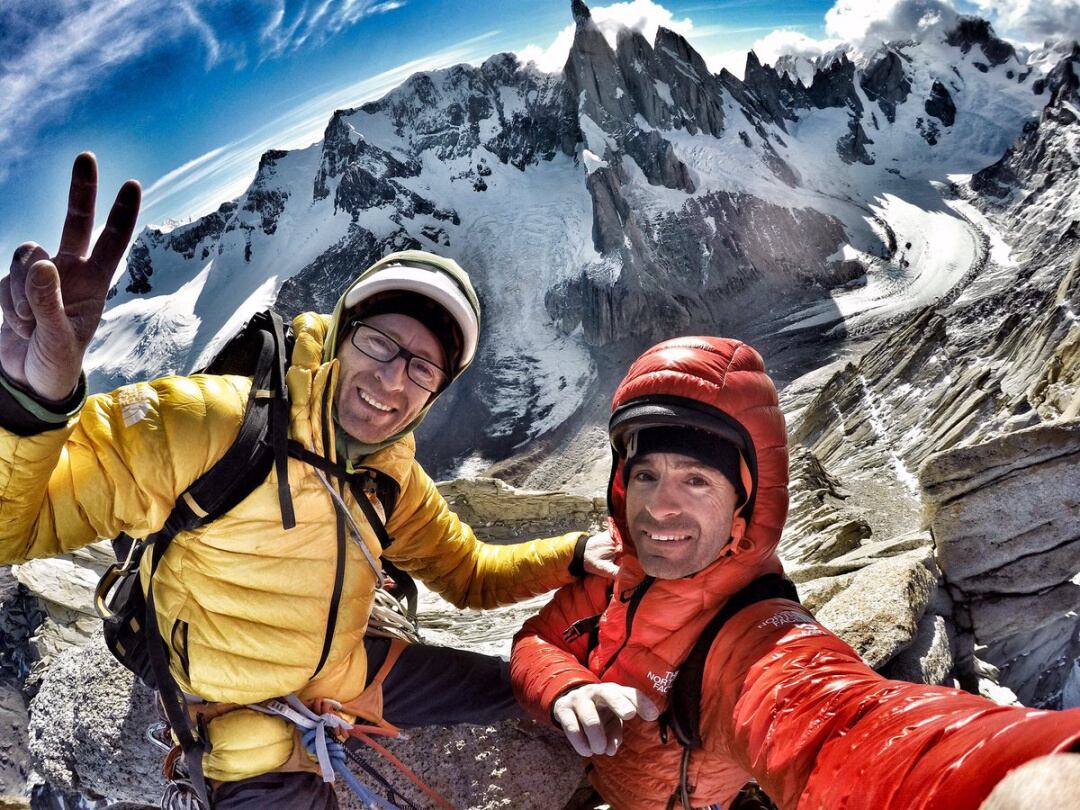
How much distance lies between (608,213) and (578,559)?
84.0 meters

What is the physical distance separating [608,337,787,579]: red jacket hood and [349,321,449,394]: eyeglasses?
3.36 ft

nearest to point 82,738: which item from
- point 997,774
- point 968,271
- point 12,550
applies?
point 12,550

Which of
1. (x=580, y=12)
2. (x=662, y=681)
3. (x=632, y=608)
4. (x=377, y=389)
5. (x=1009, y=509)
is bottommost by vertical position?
(x=1009, y=509)

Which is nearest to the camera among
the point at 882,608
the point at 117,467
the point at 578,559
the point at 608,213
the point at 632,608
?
the point at 117,467

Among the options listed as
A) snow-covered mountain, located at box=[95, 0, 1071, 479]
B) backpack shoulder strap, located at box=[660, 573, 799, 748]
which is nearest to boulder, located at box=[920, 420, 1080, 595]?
backpack shoulder strap, located at box=[660, 573, 799, 748]

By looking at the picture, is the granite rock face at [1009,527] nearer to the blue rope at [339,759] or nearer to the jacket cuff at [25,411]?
the blue rope at [339,759]

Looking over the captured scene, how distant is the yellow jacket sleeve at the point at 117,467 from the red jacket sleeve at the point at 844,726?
2.36m

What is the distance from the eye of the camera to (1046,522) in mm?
4781

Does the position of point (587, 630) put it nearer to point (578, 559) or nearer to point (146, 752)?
point (578, 559)

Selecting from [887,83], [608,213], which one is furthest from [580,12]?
[887,83]

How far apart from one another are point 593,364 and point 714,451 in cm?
7263

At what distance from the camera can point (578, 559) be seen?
3695mm

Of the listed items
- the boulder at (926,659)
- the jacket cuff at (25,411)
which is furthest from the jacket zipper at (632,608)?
the jacket cuff at (25,411)

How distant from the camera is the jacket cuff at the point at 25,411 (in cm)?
189
